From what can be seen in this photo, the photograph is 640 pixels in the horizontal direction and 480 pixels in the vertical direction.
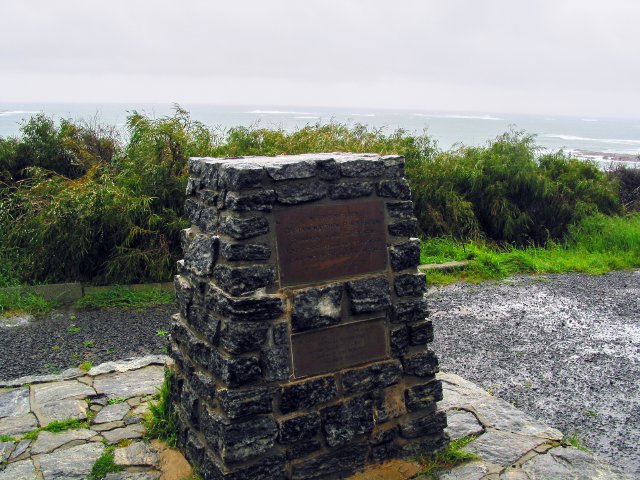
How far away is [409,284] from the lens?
3.62m

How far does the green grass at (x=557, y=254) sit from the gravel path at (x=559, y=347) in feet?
1.11

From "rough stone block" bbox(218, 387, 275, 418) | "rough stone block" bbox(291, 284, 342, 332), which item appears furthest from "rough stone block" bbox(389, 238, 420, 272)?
"rough stone block" bbox(218, 387, 275, 418)

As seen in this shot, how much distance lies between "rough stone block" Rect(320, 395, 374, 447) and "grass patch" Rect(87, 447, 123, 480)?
1.23m

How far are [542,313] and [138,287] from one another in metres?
4.64

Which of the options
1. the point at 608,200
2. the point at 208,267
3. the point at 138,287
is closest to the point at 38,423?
the point at 208,267

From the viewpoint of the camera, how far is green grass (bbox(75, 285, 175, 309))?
704 cm

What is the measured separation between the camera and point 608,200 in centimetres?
1198

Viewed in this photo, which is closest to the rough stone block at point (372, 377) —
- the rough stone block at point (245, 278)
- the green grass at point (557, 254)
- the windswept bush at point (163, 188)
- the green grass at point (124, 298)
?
the rough stone block at point (245, 278)

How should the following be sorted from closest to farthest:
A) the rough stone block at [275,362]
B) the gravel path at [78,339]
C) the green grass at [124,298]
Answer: the rough stone block at [275,362]
the gravel path at [78,339]
the green grass at [124,298]

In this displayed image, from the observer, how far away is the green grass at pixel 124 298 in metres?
7.04

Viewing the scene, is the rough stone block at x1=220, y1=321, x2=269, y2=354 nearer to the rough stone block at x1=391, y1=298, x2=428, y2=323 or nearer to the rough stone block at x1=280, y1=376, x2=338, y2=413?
the rough stone block at x1=280, y1=376, x2=338, y2=413

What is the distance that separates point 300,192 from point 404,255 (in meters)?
0.76

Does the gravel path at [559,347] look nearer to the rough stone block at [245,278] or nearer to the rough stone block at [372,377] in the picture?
the rough stone block at [372,377]

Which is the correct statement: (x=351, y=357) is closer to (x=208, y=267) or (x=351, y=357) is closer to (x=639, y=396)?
(x=208, y=267)
